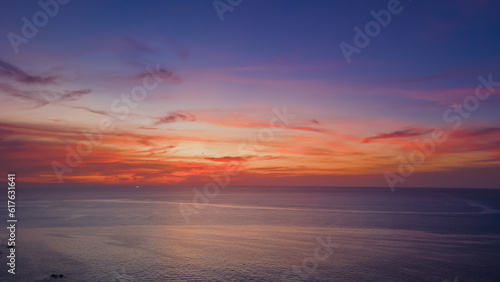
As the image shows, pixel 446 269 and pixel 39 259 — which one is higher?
pixel 39 259

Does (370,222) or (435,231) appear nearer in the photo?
(435,231)

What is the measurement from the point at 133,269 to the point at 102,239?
23.7m

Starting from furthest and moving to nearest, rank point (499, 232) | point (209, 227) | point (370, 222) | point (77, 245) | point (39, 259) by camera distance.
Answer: point (370, 222), point (209, 227), point (499, 232), point (77, 245), point (39, 259)

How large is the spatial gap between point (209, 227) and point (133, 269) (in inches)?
1464

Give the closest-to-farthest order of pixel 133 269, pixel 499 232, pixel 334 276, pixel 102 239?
pixel 334 276, pixel 133 269, pixel 102 239, pixel 499 232

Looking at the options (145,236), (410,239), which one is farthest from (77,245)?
(410,239)

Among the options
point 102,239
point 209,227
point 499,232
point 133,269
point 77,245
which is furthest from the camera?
point 209,227

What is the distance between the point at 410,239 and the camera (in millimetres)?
62250

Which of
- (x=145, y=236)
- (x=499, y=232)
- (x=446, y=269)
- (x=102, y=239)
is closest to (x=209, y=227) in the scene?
(x=145, y=236)

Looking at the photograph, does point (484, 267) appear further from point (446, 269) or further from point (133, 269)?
point (133, 269)

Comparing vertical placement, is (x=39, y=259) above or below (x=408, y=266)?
above

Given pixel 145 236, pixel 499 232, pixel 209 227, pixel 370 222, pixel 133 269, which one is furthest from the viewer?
pixel 370 222

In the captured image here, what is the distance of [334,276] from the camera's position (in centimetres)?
3925

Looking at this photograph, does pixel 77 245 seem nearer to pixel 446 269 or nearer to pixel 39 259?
pixel 39 259
